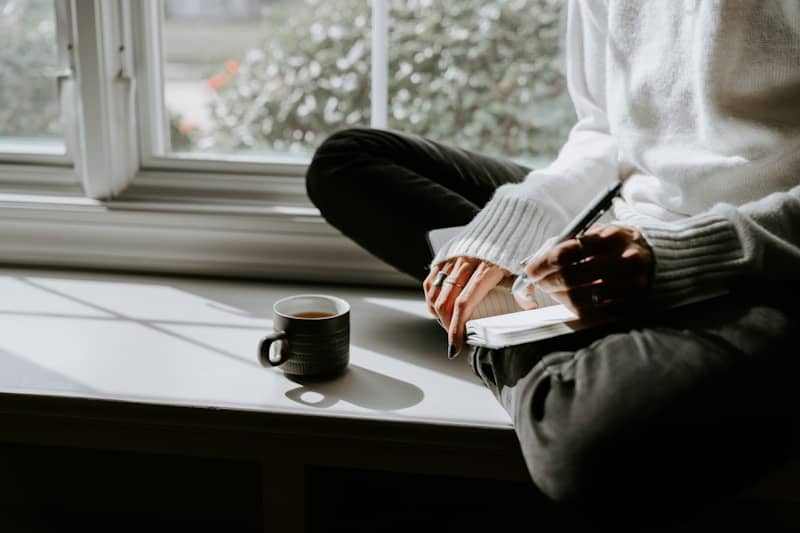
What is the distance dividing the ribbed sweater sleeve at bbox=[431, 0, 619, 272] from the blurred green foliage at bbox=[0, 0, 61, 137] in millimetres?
1054

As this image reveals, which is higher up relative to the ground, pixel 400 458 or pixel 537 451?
pixel 537 451

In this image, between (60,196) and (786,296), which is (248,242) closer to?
(60,196)

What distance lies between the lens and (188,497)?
56.6 inches

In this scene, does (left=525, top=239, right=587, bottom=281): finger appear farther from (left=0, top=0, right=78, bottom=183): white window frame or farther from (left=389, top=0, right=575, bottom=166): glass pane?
(left=0, top=0, right=78, bottom=183): white window frame

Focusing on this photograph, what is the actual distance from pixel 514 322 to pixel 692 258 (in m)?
0.22

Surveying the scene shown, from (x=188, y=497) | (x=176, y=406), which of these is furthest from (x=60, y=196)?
(x=176, y=406)

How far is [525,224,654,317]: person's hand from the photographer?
845 millimetres

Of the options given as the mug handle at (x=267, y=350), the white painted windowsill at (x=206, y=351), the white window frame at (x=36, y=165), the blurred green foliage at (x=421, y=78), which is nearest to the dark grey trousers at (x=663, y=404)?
the white painted windowsill at (x=206, y=351)

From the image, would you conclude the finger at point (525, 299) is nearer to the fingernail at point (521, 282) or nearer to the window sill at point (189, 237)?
the fingernail at point (521, 282)

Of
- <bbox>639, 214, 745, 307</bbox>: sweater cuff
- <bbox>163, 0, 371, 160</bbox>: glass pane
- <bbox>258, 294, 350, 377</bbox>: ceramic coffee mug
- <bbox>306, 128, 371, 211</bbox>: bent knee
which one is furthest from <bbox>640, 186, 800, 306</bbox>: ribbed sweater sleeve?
<bbox>163, 0, 371, 160</bbox>: glass pane

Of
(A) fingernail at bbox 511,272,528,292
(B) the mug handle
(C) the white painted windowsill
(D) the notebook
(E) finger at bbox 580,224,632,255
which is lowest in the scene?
(C) the white painted windowsill

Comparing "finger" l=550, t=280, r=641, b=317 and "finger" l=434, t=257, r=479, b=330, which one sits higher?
"finger" l=550, t=280, r=641, b=317

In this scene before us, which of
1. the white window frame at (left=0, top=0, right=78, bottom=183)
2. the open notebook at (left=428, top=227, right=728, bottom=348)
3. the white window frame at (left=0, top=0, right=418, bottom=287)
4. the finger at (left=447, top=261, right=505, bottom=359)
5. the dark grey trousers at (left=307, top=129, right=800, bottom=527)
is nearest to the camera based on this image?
the dark grey trousers at (left=307, top=129, right=800, bottom=527)

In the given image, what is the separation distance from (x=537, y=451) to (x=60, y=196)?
124 cm
